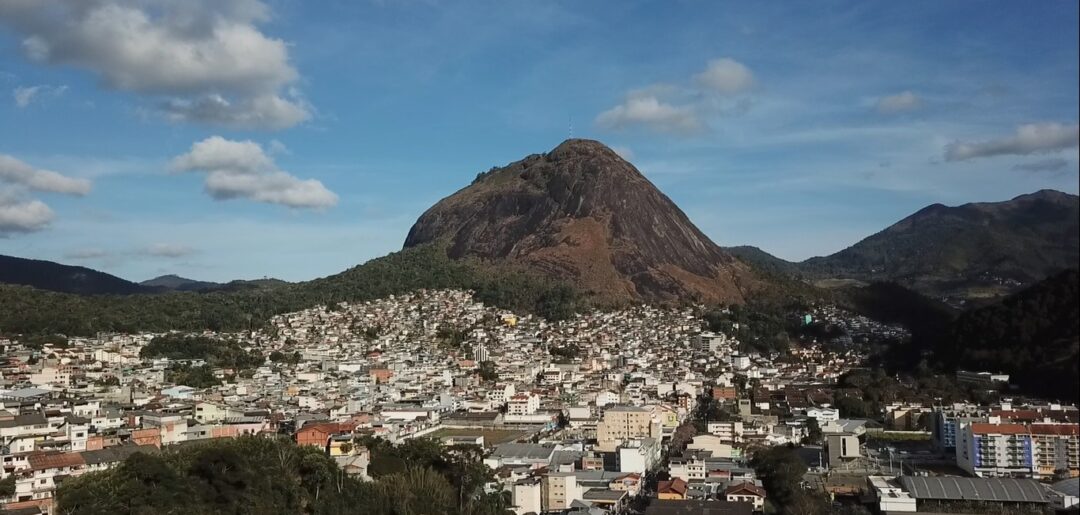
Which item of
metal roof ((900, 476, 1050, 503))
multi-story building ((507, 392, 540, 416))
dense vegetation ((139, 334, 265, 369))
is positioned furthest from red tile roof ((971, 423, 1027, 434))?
dense vegetation ((139, 334, 265, 369))

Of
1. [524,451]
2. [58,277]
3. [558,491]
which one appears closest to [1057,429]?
[558,491]

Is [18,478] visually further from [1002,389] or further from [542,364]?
[1002,389]

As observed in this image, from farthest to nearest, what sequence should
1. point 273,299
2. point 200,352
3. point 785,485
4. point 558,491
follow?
point 273,299 → point 200,352 → point 785,485 → point 558,491

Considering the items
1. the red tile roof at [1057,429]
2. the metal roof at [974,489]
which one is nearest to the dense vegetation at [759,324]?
the red tile roof at [1057,429]

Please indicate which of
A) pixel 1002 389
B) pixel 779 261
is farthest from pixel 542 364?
pixel 779 261

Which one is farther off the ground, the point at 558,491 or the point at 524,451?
the point at 524,451

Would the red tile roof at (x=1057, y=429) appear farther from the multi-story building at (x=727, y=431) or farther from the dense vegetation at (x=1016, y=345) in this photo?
the multi-story building at (x=727, y=431)

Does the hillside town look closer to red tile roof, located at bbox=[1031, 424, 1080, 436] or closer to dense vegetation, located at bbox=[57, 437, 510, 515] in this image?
red tile roof, located at bbox=[1031, 424, 1080, 436]

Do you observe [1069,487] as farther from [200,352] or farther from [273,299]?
[273,299]
